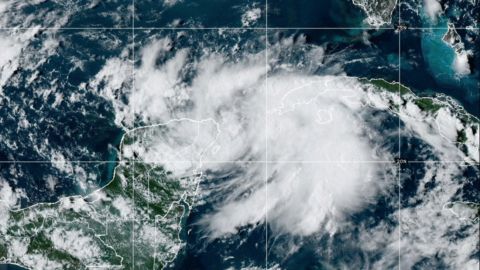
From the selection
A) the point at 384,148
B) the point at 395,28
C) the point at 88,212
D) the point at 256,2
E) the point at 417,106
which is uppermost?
the point at 256,2

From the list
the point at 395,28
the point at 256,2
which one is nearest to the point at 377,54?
the point at 395,28

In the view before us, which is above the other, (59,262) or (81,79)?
(81,79)

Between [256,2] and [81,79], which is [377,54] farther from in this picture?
[81,79]

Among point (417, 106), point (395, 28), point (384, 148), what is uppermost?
point (395, 28)

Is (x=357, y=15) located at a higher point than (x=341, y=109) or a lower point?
higher

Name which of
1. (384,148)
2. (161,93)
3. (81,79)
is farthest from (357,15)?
(81,79)

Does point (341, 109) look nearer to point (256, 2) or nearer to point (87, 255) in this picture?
point (256, 2)
